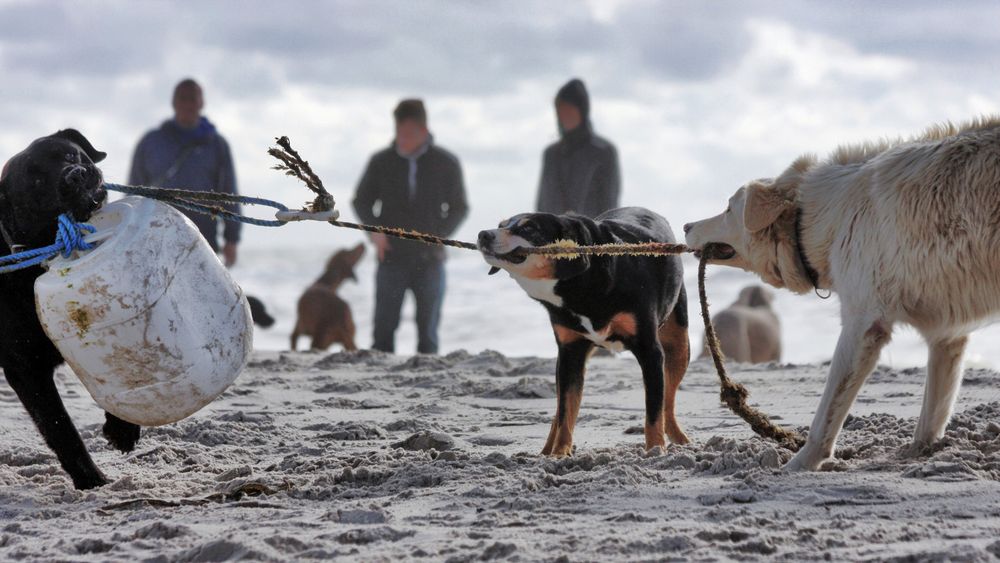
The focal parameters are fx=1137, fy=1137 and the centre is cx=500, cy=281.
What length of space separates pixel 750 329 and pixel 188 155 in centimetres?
643

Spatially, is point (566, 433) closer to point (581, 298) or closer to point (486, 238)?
point (581, 298)

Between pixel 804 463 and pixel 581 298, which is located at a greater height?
pixel 581 298

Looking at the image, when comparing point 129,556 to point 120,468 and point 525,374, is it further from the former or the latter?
point 525,374

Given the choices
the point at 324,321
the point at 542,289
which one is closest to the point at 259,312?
the point at 324,321

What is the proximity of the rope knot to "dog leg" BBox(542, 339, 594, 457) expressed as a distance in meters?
2.26

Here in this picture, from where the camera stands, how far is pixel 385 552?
136 inches

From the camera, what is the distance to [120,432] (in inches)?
193

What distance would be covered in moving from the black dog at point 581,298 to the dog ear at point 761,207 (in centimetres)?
65

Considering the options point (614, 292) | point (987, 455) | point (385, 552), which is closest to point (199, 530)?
point (385, 552)

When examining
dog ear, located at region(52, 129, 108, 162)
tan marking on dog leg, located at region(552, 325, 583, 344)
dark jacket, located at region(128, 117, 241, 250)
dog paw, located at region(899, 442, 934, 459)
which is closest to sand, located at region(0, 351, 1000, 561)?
dog paw, located at region(899, 442, 934, 459)

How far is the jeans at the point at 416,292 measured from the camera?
36.5 feet

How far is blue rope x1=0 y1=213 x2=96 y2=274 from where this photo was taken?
4.22 m

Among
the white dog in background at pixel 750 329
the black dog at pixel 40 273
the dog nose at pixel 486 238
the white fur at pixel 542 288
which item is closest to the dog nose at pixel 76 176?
the black dog at pixel 40 273

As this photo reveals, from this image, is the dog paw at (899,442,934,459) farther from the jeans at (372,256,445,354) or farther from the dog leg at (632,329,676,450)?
the jeans at (372,256,445,354)
